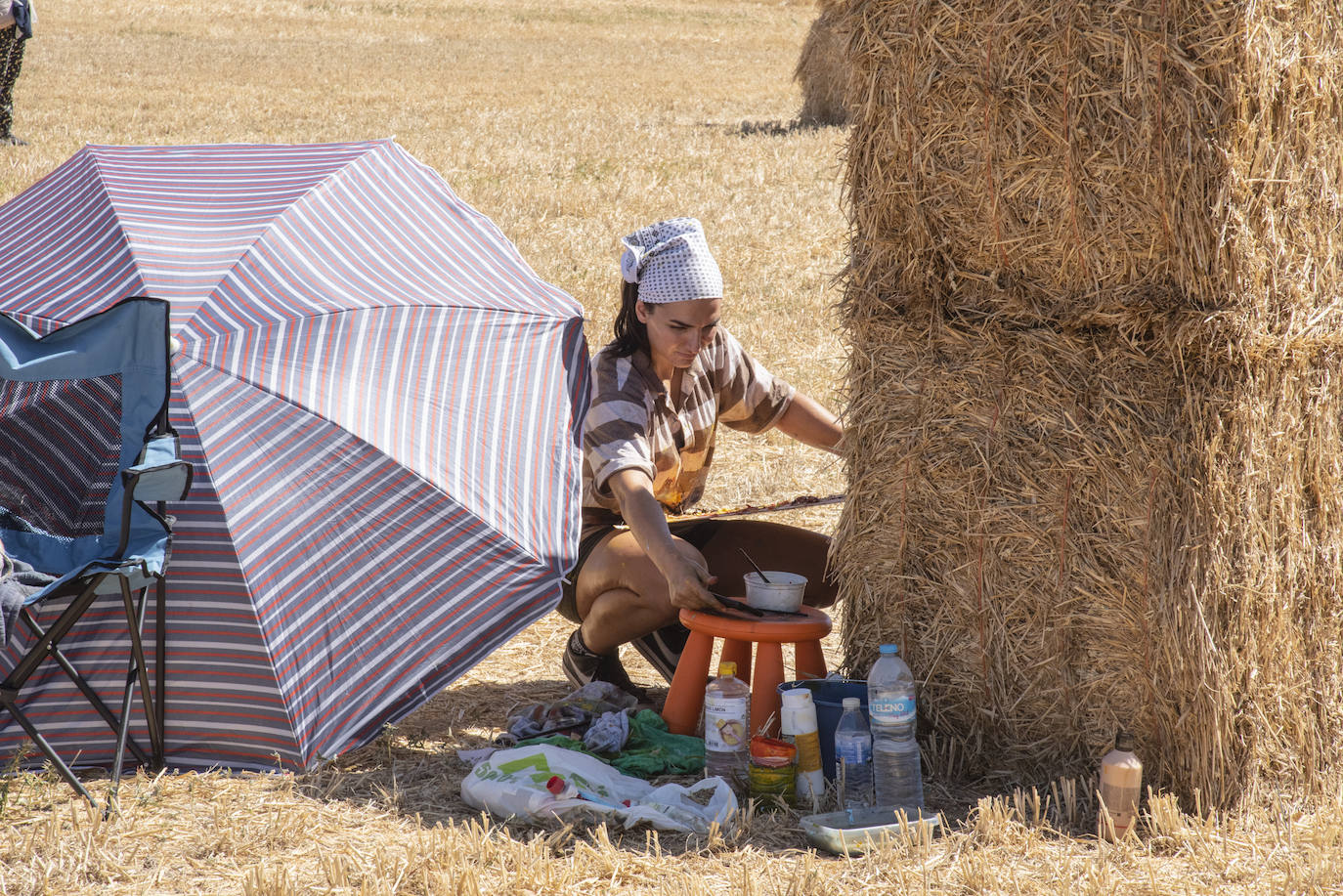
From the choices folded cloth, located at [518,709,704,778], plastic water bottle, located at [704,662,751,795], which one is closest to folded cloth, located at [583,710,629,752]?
folded cloth, located at [518,709,704,778]

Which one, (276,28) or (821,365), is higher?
(276,28)

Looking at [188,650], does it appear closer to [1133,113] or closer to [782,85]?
[1133,113]

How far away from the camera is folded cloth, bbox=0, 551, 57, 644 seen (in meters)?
3.34

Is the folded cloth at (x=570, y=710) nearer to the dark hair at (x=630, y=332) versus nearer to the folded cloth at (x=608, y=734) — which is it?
the folded cloth at (x=608, y=734)

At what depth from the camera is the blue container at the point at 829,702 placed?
3.74 meters

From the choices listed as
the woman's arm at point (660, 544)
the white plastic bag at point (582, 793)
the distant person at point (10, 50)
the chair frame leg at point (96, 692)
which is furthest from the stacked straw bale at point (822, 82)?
the chair frame leg at point (96, 692)

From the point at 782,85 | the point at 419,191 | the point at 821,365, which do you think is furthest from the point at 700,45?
the point at 419,191

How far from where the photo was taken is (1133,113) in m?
3.18

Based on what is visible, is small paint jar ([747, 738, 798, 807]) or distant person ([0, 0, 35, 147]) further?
distant person ([0, 0, 35, 147])

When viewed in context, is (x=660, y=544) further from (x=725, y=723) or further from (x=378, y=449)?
(x=378, y=449)

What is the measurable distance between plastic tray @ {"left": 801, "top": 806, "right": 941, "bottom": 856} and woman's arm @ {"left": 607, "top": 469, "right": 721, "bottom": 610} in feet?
2.26

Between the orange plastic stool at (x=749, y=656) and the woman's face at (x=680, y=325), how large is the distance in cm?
79

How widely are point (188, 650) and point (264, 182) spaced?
1425 mm

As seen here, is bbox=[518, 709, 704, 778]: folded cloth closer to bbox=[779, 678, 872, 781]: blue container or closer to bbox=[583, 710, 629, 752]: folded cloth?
bbox=[583, 710, 629, 752]: folded cloth
